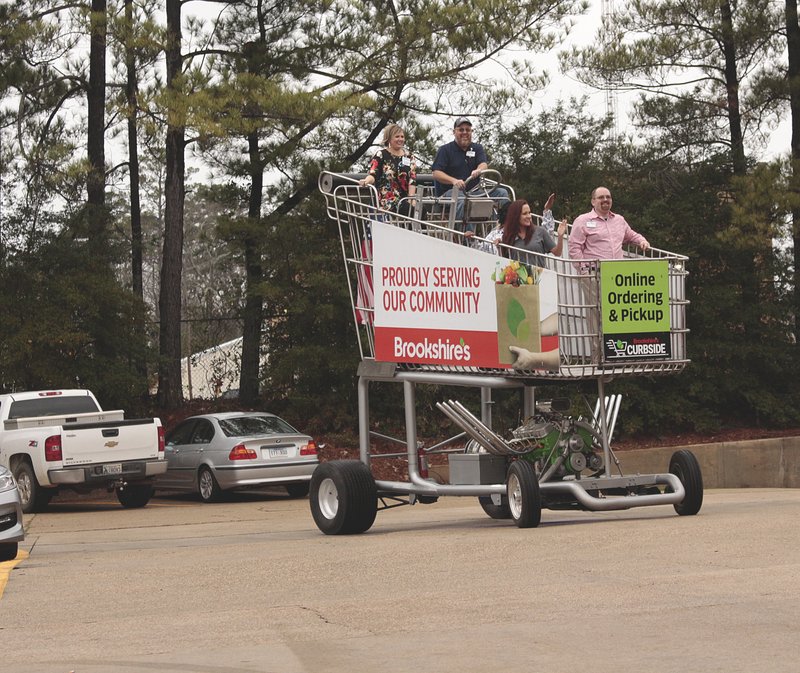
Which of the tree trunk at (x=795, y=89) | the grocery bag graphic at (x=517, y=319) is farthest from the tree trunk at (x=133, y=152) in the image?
the grocery bag graphic at (x=517, y=319)

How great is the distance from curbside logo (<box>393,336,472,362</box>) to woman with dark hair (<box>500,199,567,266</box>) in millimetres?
923

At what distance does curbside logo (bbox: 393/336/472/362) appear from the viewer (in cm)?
1252

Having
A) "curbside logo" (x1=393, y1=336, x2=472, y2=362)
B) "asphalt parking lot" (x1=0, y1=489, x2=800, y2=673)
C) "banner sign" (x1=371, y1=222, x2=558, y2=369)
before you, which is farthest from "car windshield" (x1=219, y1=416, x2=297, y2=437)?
"curbside logo" (x1=393, y1=336, x2=472, y2=362)

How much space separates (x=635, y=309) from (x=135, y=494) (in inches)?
489

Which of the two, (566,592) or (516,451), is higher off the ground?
(516,451)

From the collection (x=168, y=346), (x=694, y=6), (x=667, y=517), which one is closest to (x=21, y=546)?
(x=667, y=517)

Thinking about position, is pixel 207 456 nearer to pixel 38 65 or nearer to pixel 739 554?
pixel 38 65

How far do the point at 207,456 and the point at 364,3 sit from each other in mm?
10444

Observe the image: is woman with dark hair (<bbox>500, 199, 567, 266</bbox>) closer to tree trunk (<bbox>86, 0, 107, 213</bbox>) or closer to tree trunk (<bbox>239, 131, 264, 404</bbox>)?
tree trunk (<bbox>239, 131, 264, 404</bbox>)

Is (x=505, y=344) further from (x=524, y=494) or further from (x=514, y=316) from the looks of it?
(x=524, y=494)

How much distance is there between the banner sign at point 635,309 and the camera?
11875 millimetres

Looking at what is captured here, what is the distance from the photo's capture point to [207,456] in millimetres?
22656

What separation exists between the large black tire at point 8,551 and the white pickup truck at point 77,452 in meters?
7.77

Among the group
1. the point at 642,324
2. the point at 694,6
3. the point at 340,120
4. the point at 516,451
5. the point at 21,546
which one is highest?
the point at 694,6
